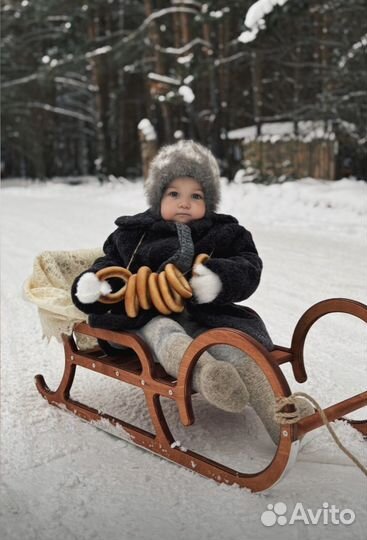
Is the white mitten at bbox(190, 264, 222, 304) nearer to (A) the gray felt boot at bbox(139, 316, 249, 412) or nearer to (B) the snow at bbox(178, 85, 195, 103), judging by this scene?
(A) the gray felt boot at bbox(139, 316, 249, 412)

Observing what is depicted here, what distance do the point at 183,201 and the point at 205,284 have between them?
0.50 metres

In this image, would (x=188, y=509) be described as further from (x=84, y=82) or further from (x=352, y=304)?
(x=84, y=82)

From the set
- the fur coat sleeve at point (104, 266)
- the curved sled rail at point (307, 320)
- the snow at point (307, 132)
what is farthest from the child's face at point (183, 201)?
the snow at point (307, 132)

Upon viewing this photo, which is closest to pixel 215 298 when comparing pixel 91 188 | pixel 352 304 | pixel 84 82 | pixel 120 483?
pixel 352 304

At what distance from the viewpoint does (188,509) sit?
1.98 metres

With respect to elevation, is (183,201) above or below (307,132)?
below

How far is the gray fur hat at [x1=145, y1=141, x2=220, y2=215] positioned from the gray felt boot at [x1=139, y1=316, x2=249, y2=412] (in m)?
0.59

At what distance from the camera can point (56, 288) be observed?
2.88m

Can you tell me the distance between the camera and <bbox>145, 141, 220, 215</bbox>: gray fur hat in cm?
A: 270

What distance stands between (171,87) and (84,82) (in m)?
9.27

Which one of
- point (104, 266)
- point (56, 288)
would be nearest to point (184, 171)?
point (104, 266)

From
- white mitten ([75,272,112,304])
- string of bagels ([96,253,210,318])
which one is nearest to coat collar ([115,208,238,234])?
string of bagels ([96,253,210,318])

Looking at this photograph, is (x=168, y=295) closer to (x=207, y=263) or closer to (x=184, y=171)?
(x=207, y=263)

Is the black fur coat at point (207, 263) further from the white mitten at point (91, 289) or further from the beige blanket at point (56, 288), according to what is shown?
the beige blanket at point (56, 288)
